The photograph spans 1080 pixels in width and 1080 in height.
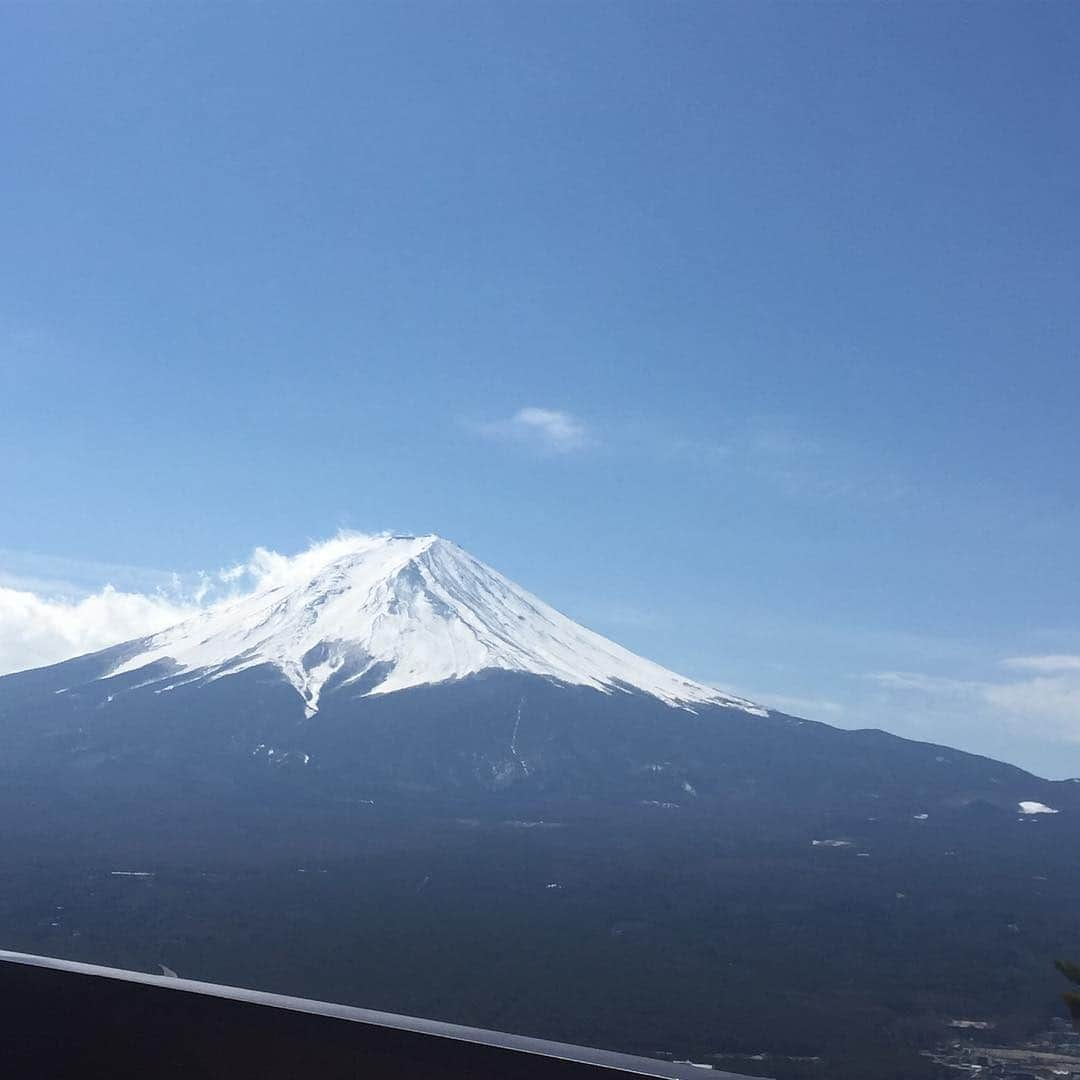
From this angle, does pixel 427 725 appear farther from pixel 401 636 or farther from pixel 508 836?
pixel 508 836

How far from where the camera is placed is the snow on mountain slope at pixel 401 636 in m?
104

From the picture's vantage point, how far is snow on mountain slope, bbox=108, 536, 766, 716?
104 m

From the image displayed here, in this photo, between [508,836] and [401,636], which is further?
[401,636]

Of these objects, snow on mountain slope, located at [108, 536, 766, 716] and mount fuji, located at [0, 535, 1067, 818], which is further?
snow on mountain slope, located at [108, 536, 766, 716]

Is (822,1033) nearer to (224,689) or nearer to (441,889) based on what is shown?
(441,889)

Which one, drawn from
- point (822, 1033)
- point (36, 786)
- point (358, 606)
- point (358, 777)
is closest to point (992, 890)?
point (822, 1033)

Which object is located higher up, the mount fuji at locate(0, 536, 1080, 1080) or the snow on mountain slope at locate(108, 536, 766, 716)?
the snow on mountain slope at locate(108, 536, 766, 716)

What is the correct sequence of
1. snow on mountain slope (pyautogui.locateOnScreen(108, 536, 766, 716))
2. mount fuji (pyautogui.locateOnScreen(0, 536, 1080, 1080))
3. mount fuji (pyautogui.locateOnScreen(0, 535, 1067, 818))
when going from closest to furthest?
mount fuji (pyautogui.locateOnScreen(0, 536, 1080, 1080)) < mount fuji (pyautogui.locateOnScreen(0, 535, 1067, 818)) < snow on mountain slope (pyautogui.locateOnScreen(108, 536, 766, 716))

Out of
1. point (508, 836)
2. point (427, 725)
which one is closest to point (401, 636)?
point (427, 725)

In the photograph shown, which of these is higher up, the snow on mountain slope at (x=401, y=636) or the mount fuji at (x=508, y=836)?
the snow on mountain slope at (x=401, y=636)

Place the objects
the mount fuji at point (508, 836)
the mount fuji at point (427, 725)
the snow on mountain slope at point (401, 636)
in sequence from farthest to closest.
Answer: the snow on mountain slope at point (401, 636), the mount fuji at point (427, 725), the mount fuji at point (508, 836)

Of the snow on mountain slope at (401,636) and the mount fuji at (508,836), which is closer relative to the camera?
the mount fuji at (508,836)

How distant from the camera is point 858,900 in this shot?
161ft

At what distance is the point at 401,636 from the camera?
362ft
